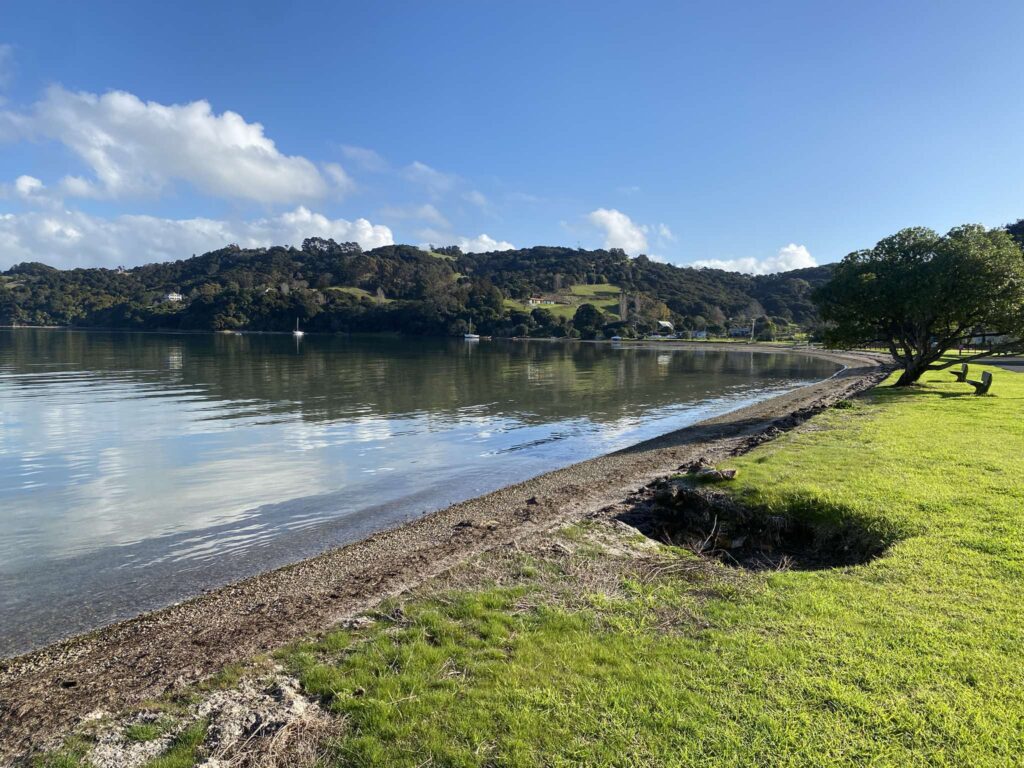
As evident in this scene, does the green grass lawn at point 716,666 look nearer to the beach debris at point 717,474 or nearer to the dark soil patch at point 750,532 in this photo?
the dark soil patch at point 750,532

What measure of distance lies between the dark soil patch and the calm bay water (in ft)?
21.1

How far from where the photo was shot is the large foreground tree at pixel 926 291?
24828mm

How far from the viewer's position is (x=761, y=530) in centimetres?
1092

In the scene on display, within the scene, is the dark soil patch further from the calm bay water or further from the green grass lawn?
the calm bay water

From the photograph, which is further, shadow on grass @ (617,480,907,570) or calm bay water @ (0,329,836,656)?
calm bay water @ (0,329,836,656)

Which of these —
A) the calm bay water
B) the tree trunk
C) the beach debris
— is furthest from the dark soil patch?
the tree trunk

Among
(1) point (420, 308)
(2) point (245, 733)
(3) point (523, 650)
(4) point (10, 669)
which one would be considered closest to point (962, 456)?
(3) point (523, 650)

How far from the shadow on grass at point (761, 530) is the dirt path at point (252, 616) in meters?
1.80

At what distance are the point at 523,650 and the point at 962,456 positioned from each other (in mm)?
12846

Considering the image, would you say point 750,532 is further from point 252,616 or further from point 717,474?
point 252,616

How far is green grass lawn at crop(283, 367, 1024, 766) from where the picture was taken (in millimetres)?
4566

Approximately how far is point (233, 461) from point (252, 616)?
13.3 metres

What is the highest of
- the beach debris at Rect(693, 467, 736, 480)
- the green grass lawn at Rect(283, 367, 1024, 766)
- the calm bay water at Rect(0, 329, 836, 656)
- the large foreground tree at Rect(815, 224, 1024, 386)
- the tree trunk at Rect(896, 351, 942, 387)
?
the large foreground tree at Rect(815, 224, 1024, 386)

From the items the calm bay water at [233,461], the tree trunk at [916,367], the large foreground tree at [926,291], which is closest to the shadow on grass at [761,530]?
the calm bay water at [233,461]
